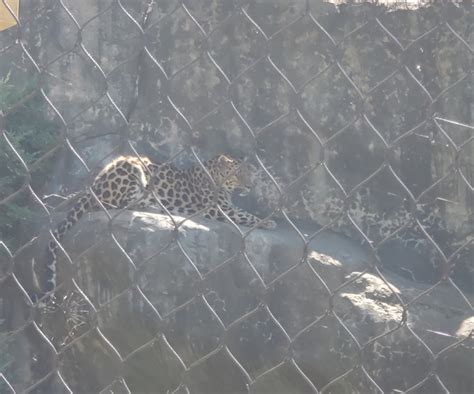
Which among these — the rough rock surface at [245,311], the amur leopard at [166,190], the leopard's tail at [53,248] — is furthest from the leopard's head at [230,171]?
the leopard's tail at [53,248]

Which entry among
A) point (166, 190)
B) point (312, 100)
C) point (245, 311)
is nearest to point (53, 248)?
point (166, 190)

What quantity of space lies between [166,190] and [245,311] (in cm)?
123

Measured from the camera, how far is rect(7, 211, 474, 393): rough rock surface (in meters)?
3.62

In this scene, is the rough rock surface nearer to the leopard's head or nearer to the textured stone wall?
the textured stone wall

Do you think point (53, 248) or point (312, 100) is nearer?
point (312, 100)

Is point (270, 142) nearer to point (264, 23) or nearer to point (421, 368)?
point (264, 23)

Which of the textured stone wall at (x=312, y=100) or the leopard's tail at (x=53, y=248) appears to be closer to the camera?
the textured stone wall at (x=312, y=100)

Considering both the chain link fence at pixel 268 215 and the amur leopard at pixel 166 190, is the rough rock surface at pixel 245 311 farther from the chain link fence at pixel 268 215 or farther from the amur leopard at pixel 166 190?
the amur leopard at pixel 166 190

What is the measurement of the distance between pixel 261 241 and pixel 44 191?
112cm

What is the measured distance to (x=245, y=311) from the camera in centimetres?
383

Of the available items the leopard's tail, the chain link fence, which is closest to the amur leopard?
the leopard's tail

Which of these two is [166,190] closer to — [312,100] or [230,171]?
[230,171]

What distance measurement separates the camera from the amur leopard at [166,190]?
4277 millimetres

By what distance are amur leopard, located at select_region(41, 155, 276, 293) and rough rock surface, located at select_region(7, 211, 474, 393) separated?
0.20m
